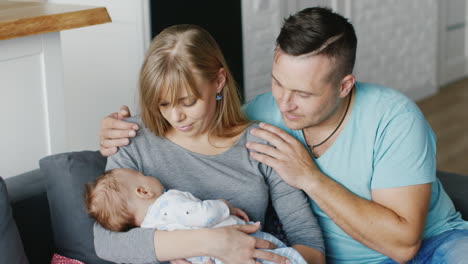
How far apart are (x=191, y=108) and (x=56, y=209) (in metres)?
0.51

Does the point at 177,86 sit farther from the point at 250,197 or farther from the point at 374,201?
the point at 374,201

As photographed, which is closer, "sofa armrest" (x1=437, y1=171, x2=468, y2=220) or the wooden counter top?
the wooden counter top

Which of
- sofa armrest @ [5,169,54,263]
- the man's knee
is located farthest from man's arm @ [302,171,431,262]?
sofa armrest @ [5,169,54,263]

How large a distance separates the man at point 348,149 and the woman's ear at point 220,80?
0.52ft

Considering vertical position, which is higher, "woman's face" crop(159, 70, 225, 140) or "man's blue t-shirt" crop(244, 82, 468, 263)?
"woman's face" crop(159, 70, 225, 140)

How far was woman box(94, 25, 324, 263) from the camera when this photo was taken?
1821mm

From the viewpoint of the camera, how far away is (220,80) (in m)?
2.00

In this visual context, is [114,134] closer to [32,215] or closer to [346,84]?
[32,215]

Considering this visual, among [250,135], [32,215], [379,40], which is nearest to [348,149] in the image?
[250,135]

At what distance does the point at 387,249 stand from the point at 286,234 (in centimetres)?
29

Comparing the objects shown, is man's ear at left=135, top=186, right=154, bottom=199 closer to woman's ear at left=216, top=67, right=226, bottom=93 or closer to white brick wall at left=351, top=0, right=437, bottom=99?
woman's ear at left=216, top=67, right=226, bottom=93

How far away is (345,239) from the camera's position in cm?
206

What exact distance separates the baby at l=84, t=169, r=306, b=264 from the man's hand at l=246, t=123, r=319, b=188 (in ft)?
0.60

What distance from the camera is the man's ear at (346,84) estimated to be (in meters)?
1.96
